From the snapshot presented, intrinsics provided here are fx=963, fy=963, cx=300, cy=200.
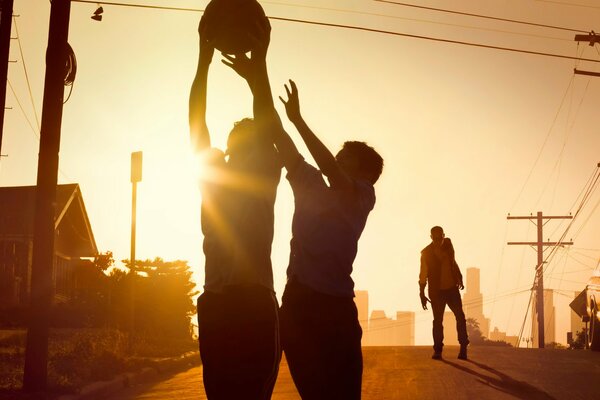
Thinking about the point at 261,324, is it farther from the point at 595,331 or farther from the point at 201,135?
the point at 595,331

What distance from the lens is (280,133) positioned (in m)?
4.67

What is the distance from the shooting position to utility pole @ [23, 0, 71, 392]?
11.9m

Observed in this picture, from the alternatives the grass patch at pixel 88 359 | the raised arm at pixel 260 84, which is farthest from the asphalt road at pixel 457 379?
→ the raised arm at pixel 260 84

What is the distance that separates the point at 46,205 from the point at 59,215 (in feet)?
78.0

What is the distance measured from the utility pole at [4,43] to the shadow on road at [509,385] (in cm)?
749

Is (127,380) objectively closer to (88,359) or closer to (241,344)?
(88,359)

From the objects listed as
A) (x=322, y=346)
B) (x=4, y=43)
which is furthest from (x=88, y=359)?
(x=322, y=346)

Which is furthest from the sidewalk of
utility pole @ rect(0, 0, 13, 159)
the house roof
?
the house roof

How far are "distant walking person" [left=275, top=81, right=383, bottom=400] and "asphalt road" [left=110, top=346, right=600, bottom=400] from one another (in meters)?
6.54

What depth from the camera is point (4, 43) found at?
13453 millimetres

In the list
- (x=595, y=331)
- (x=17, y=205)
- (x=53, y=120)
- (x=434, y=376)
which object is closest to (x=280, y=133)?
(x=53, y=120)

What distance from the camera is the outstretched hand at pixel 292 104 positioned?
15.9 feet

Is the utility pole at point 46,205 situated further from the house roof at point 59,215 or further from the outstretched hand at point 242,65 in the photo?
the house roof at point 59,215

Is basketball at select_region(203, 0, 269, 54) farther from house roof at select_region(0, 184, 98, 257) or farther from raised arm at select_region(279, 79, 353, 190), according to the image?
house roof at select_region(0, 184, 98, 257)
